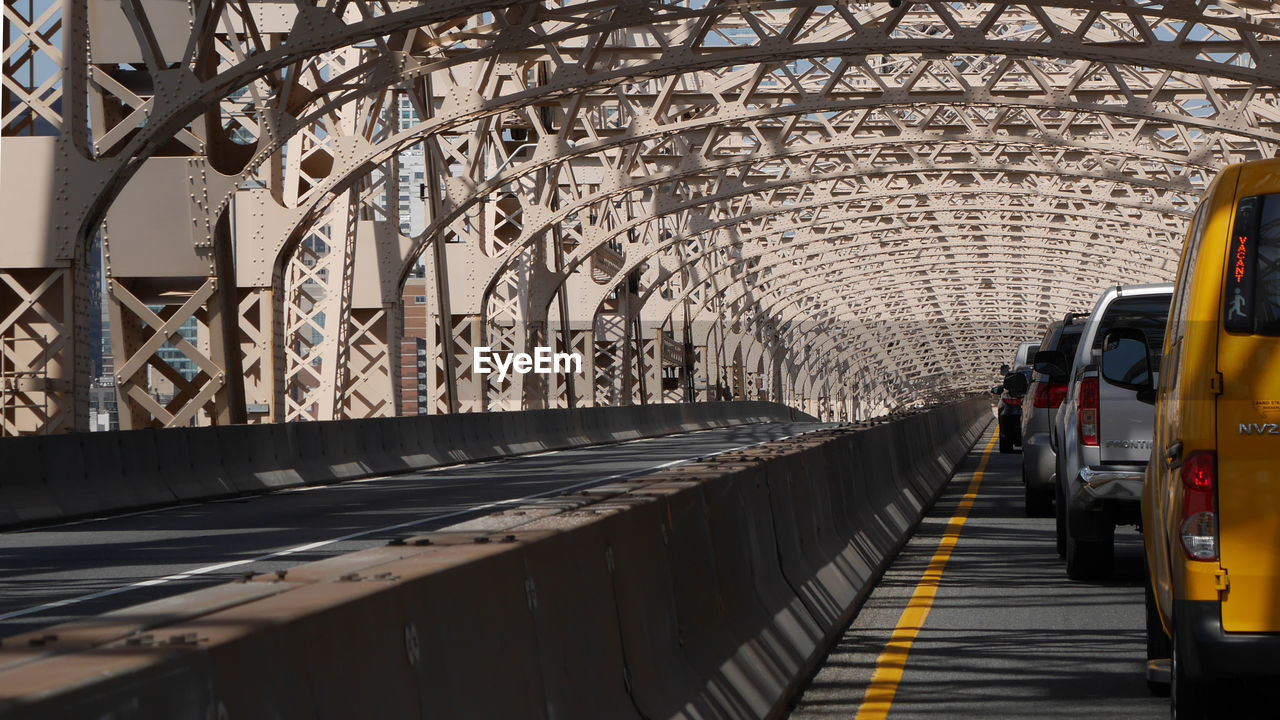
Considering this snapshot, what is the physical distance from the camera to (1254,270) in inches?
251

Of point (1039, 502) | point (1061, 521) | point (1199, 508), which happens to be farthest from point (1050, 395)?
point (1199, 508)

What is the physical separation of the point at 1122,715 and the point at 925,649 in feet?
6.14

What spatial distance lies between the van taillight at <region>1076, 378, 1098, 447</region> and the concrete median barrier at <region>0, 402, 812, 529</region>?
10.2 metres

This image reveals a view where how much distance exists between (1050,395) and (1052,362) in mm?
3489

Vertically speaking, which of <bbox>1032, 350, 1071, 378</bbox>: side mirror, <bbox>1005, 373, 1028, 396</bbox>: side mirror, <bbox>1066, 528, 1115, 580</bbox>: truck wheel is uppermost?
<bbox>1032, 350, 1071, 378</bbox>: side mirror

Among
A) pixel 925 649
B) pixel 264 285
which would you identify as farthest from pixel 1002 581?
pixel 264 285

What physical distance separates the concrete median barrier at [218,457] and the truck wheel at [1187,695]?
1284cm

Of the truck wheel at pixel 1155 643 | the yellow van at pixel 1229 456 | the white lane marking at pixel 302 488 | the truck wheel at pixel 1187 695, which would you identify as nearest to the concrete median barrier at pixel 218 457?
the white lane marking at pixel 302 488

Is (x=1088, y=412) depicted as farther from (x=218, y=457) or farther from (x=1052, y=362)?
(x=218, y=457)

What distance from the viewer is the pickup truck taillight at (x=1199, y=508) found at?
20.4ft

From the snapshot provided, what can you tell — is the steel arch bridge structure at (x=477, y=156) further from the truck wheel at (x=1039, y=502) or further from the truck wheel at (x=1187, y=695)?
A: the truck wheel at (x=1187, y=695)

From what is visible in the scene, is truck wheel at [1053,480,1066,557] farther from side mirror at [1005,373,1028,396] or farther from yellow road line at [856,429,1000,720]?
side mirror at [1005,373,1028,396]

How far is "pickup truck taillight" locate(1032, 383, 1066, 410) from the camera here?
1727 cm

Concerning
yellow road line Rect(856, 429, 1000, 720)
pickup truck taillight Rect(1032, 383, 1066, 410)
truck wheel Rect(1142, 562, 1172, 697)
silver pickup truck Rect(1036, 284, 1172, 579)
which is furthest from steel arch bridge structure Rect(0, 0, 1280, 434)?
truck wheel Rect(1142, 562, 1172, 697)
